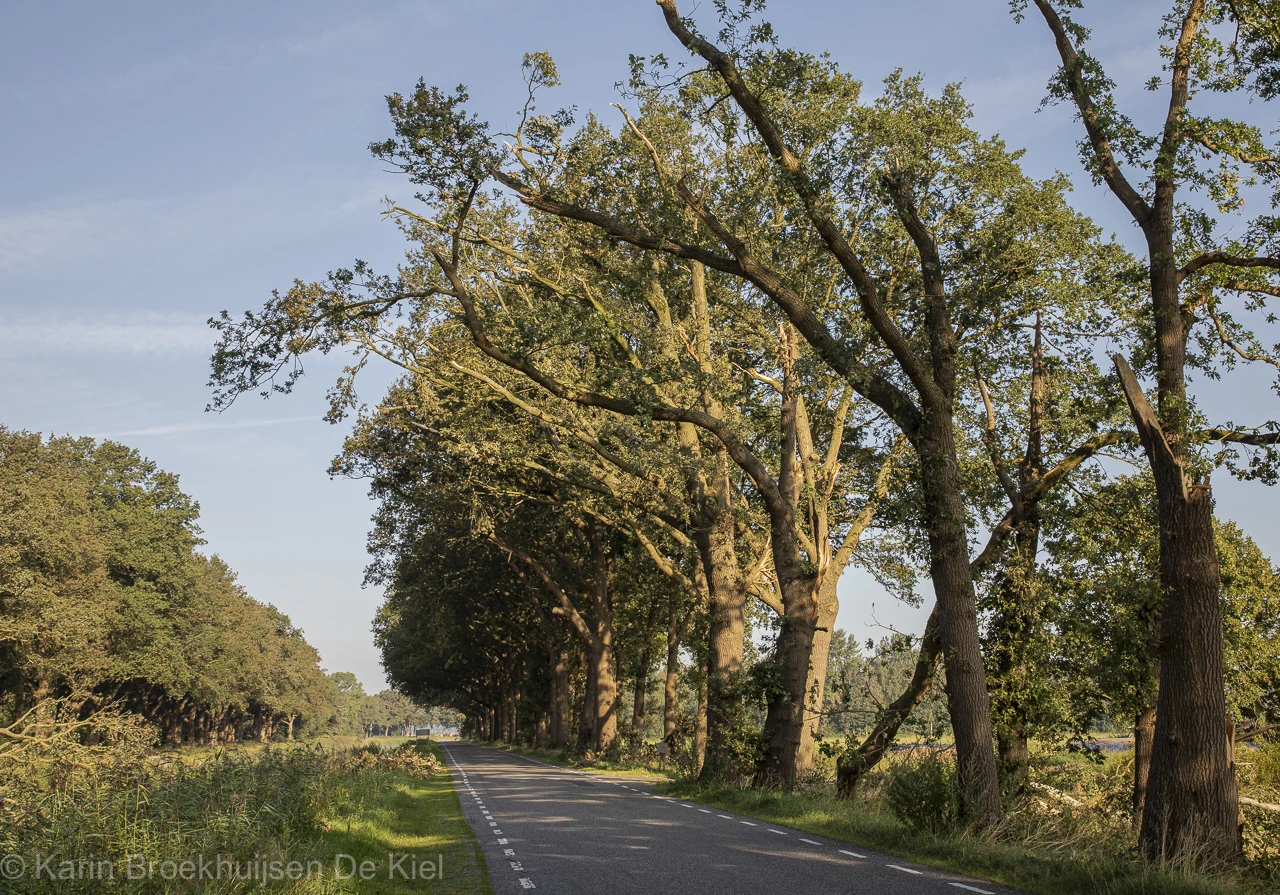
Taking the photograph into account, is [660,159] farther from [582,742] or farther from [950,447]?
[582,742]

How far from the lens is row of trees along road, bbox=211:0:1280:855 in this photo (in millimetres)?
12023

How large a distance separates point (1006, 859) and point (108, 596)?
56005 millimetres

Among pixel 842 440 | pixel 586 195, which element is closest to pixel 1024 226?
pixel 586 195

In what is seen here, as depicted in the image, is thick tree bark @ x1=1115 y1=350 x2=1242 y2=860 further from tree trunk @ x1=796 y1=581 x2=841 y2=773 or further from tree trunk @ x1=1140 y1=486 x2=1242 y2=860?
tree trunk @ x1=796 y1=581 x2=841 y2=773

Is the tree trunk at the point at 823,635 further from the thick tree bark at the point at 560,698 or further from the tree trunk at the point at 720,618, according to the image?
the thick tree bark at the point at 560,698

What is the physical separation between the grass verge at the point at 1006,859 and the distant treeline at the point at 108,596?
21.4m

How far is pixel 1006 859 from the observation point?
33.6ft

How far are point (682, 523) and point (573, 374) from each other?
5.73 meters

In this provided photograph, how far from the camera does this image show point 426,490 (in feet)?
104

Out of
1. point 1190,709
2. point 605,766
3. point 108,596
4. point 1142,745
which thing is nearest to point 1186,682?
point 1190,709

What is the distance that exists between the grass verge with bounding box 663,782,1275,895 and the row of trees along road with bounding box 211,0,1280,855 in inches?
35.8

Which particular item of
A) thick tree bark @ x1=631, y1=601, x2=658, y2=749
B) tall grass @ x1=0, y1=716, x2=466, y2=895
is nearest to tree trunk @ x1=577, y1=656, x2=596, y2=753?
thick tree bark @ x1=631, y1=601, x2=658, y2=749

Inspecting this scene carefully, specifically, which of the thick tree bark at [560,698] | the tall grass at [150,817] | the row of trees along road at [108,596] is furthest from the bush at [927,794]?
the thick tree bark at [560,698]

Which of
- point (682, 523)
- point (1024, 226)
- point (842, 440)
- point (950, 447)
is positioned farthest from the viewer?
point (842, 440)
